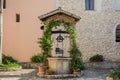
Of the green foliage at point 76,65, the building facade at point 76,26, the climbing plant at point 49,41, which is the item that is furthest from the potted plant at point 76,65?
the building facade at point 76,26

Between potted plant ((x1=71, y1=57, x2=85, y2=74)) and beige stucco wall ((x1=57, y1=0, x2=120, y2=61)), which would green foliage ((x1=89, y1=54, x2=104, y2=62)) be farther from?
potted plant ((x1=71, y1=57, x2=85, y2=74))

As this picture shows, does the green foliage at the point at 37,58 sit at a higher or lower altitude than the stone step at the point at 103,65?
higher

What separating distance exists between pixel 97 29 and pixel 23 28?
515cm

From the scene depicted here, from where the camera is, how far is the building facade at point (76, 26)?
2269 cm

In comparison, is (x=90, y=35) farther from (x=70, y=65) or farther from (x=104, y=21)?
(x=70, y=65)

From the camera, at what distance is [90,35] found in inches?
915

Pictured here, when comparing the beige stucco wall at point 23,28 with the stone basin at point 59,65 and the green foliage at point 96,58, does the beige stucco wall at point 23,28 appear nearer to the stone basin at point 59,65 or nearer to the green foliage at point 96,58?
the green foliage at point 96,58

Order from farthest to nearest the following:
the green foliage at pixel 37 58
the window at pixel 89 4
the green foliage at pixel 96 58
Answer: the window at pixel 89 4 < the green foliage at pixel 96 58 < the green foliage at pixel 37 58

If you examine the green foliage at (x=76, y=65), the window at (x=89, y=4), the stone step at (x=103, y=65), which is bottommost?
the stone step at (x=103, y=65)

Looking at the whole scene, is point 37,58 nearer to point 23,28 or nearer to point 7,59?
point 7,59

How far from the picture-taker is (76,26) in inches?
910

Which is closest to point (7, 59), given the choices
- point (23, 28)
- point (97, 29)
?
point (23, 28)

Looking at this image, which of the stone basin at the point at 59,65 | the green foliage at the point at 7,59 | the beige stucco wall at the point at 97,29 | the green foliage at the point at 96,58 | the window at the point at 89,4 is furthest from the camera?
the window at the point at 89,4

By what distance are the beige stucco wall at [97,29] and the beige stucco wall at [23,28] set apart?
1.81 meters
